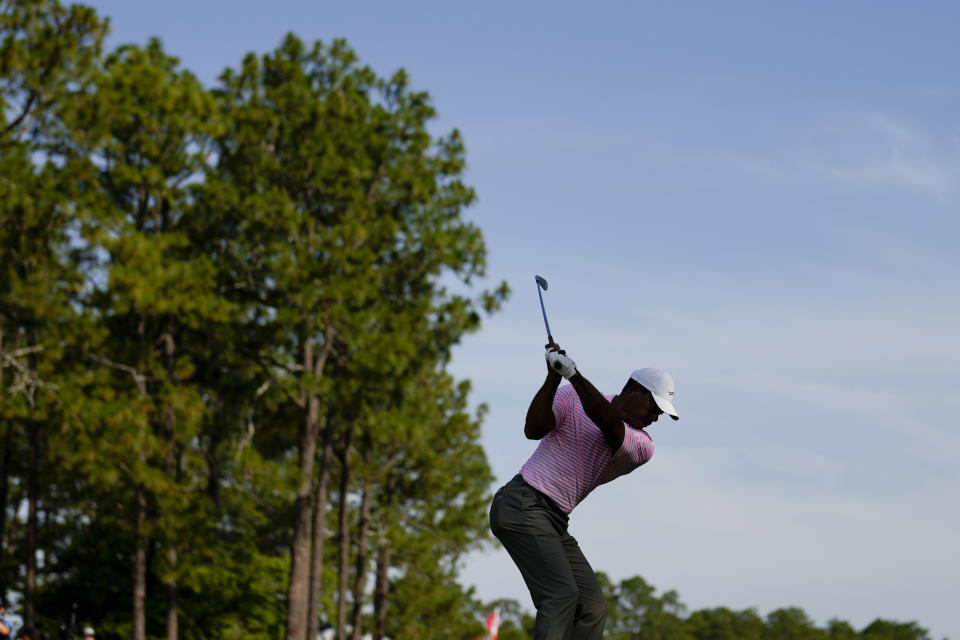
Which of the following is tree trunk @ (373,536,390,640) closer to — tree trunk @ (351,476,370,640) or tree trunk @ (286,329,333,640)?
tree trunk @ (351,476,370,640)

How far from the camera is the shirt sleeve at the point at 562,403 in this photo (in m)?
6.57

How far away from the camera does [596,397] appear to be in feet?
20.8

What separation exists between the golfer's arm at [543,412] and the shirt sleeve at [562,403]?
0.15 feet

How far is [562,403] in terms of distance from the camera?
6.59 m

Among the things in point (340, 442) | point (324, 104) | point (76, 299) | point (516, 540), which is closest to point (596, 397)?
point (516, 540)

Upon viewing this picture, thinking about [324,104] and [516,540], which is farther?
[324,104]

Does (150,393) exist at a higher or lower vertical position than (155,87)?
lower

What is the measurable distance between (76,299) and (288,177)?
601 cm

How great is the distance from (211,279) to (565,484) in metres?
22.3

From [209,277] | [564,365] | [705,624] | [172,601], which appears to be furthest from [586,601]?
[705,624]

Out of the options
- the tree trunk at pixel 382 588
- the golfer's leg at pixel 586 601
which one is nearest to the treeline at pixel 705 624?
the tree trunk at pixel 382 588

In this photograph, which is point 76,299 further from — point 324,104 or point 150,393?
point 324,104

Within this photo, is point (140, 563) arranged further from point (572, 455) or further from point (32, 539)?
point (572, 455)

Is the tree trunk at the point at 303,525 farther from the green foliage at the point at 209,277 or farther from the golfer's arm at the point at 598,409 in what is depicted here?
the golfer's arm at the point at 598,409
